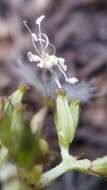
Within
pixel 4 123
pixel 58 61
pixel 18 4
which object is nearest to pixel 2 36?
pixel 18 4

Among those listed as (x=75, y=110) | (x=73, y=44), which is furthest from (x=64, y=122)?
(x=73, y=44)

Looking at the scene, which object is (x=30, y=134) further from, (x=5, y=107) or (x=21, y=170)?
(x=5, y=107)

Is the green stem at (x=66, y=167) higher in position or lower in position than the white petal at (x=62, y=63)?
lower

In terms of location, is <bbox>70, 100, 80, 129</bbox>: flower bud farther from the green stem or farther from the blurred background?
the blurred background

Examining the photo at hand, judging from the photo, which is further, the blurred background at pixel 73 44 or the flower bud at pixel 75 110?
the blurred background at pixel 73 44

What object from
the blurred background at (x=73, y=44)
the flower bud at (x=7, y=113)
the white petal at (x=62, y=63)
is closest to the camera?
the flower bud at (x=7, y=113)

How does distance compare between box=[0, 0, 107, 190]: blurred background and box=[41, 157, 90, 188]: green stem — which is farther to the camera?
box=[0, 0, 107, 190]: blurred background

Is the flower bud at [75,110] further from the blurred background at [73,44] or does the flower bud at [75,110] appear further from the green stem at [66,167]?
the blurred background at [73,44]

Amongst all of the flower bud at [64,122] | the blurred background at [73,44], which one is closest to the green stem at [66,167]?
the flower bud at [64,122]

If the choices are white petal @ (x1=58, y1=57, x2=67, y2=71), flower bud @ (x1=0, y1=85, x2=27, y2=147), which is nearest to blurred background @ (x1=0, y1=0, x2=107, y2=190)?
white petal @ (x1=58, y1=57, x2=67, y2=71)
